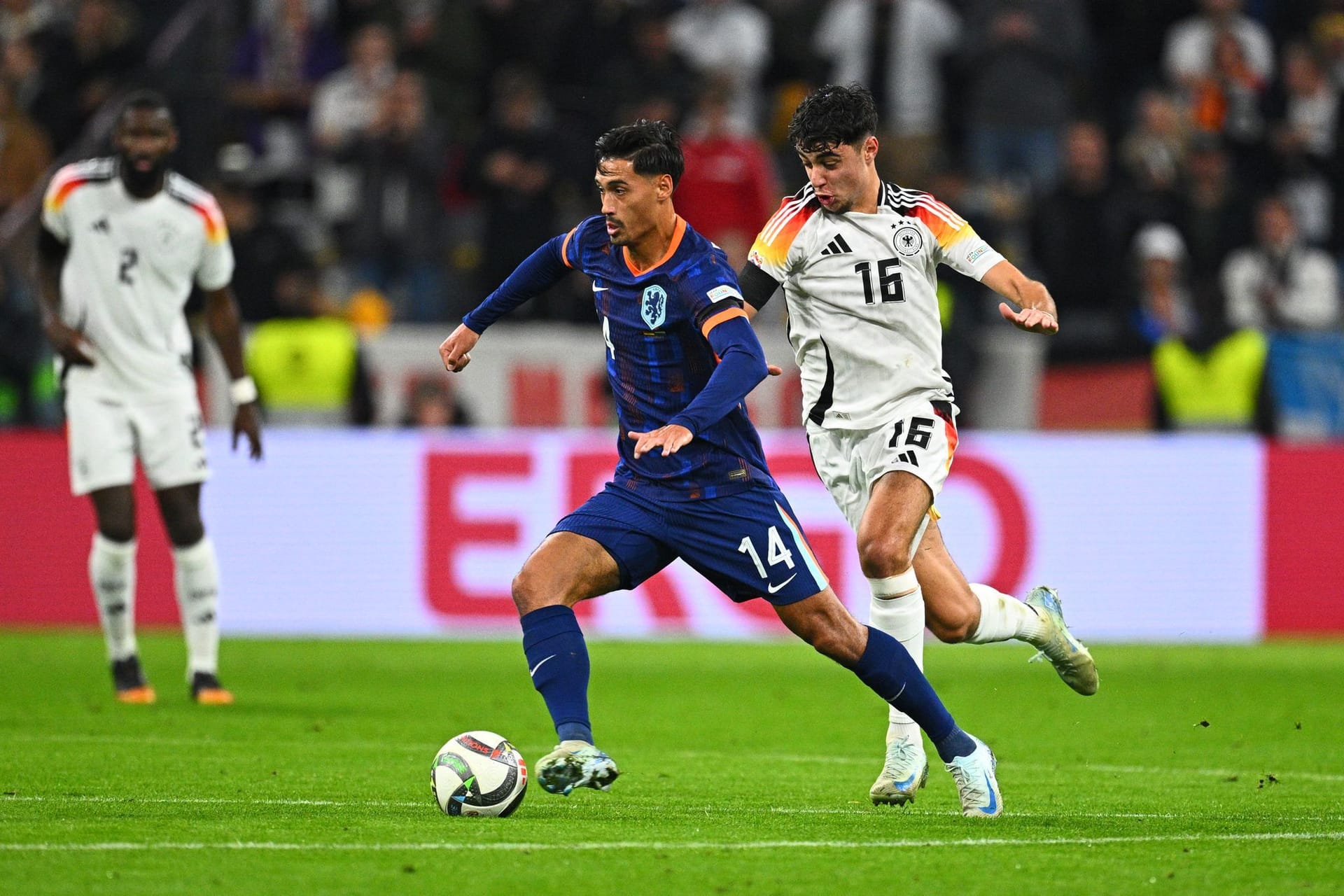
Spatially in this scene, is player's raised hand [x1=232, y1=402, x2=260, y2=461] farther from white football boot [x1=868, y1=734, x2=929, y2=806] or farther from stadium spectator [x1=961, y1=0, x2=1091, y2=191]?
stadium spectator [x1=961, y1=0, x2=1091, y2=191]

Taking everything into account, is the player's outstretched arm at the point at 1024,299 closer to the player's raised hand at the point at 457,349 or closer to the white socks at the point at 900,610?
the white socks at the point at 900,610

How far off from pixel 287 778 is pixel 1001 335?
993 cm

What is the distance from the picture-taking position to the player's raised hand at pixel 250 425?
10.2 metres

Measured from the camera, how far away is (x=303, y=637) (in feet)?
47.2

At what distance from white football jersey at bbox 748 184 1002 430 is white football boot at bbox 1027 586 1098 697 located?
0.93m

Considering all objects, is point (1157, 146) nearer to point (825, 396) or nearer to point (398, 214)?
point (398, 214)

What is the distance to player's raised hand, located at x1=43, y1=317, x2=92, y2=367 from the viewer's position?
10.0 meters

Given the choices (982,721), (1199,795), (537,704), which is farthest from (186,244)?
(1199,795)

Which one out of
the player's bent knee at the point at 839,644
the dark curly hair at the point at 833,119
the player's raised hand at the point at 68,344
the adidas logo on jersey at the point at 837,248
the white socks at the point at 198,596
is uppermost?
the dark curly hair at the point at 833,119

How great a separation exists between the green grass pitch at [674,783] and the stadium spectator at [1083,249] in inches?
128

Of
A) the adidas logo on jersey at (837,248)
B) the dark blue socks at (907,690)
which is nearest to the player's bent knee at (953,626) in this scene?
the dark blue socks at (907,690)

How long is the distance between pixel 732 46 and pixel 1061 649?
36.3ft

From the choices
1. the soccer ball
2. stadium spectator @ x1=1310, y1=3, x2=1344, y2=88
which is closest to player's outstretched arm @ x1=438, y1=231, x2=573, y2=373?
the soccer ball

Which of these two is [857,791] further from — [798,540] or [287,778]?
[287,778]
